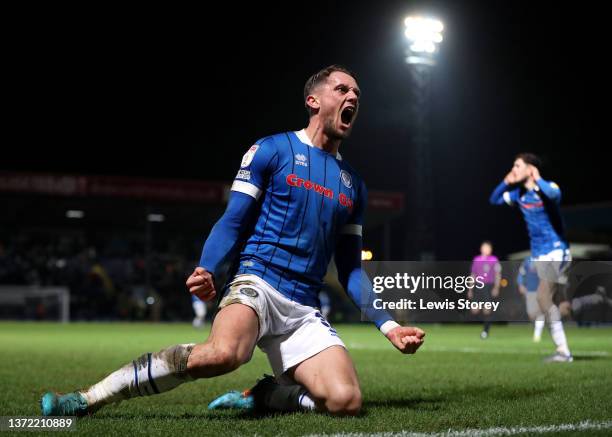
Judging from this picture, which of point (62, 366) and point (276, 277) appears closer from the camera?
point (276, 277)

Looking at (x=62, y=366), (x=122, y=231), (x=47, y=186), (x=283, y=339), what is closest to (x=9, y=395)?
(x=283, y=339)

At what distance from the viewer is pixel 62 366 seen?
357 inches

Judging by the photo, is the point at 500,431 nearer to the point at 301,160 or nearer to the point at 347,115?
the point at 301,160

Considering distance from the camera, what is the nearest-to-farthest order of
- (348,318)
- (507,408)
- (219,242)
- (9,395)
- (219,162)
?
(219,242) < (507,408) < (9,395) < (348,318) < (219,162)

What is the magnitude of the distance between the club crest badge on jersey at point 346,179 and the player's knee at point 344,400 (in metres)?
1.25

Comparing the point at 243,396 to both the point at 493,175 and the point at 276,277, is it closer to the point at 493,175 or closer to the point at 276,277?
the point at 276,277

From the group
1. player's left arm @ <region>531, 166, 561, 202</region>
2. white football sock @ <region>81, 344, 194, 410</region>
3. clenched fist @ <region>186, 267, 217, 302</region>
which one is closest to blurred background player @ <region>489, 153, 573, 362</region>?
player's left arm @ <region>531, 166, 561, 202</region>

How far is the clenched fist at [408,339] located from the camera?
15.3 feet

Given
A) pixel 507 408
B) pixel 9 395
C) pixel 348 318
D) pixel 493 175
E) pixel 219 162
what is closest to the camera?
pixel 507 408

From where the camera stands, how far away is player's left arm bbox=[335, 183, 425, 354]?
5117 mm

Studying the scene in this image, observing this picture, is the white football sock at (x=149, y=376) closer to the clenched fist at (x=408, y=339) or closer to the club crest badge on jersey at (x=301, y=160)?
the clenched fist at (x=408, y=339)

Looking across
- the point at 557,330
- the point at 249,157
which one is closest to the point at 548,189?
the point at 557,330

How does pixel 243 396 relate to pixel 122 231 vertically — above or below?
below

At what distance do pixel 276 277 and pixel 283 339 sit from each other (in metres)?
0.37
